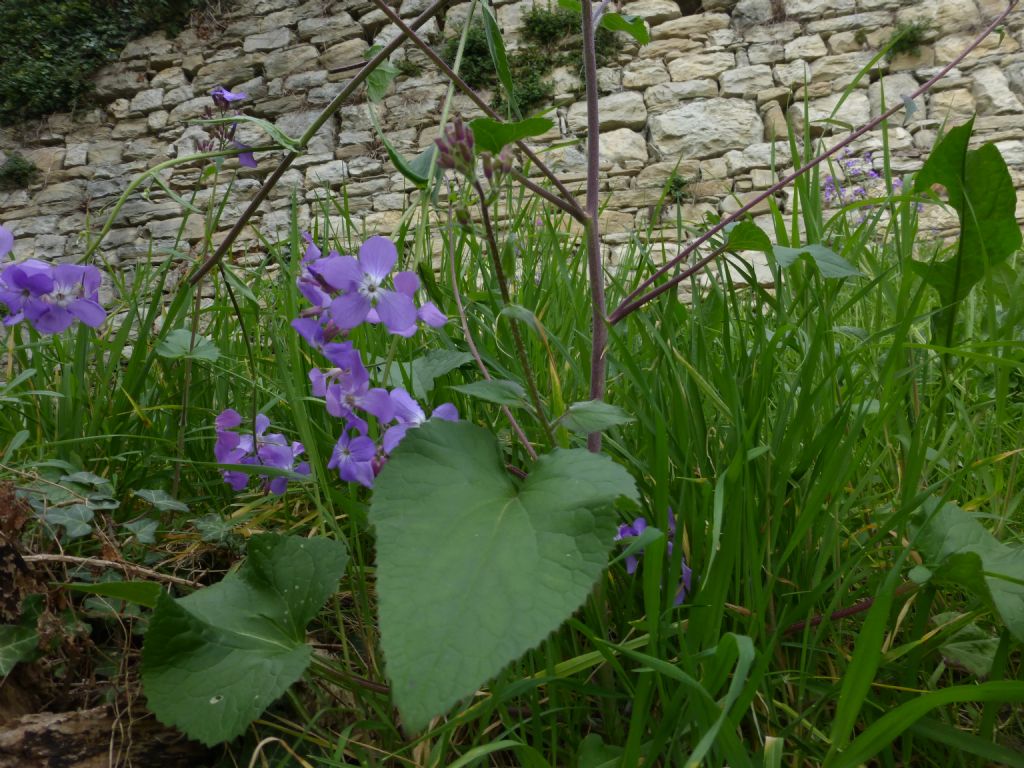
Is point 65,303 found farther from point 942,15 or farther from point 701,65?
point 942,15

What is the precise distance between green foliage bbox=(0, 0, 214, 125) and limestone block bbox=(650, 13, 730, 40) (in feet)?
13.5

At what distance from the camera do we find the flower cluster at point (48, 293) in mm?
621

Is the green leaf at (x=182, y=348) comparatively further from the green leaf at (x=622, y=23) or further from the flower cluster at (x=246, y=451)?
the green leaf at (x=622, y=23)

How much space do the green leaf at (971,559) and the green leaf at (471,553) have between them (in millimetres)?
305

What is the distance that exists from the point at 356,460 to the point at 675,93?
4.97 metres

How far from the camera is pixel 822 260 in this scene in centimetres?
63

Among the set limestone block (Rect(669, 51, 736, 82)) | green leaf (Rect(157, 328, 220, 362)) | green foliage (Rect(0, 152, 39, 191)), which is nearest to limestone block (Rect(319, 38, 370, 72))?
limestone block (Rect(669, 51, 736, 82))

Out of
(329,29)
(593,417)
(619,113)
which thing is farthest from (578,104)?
(593,417)

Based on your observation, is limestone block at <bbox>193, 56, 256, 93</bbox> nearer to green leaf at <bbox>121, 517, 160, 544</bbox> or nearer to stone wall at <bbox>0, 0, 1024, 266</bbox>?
stone wall at <bbox>0, 0, 1024, 266</bbox>

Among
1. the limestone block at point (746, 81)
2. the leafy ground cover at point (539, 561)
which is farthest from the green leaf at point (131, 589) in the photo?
the limestone block at point (746, 81)

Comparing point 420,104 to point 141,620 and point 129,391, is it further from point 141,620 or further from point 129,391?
point 141,620

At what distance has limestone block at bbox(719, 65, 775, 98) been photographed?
4.72m

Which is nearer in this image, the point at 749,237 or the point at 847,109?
the point at 749,237

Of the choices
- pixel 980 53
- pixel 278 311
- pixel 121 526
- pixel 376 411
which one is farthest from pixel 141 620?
pixel 980 53
